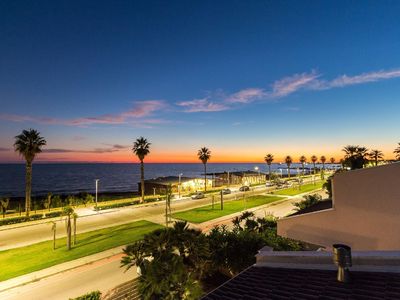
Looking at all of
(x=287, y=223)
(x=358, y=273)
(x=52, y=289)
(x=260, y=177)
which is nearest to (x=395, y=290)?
(x=358, y=273)

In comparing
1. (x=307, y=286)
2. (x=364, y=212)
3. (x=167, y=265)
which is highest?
(x=364, y=212)

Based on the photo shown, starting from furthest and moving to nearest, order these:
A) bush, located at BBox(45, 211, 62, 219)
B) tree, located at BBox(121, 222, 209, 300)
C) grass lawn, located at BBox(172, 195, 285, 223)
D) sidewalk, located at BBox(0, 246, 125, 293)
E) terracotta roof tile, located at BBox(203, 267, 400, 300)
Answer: bush, located at BBox(45, 211, 62, 219), grass lawn, located at BBox(172, 195, 285, 223), sidewalk, located at BBox(0, 246, 125, 293), tree, located at BBox(121, 222, 209, 300), terracotta roof tile, located at BBox(203, 267, 400, 300)

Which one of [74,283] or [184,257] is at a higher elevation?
[184,257]

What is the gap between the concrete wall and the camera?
9.59 metres

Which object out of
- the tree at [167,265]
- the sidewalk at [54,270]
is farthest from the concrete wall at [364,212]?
the sidewalk at [54,270]

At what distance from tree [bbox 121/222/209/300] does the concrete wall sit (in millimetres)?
6084

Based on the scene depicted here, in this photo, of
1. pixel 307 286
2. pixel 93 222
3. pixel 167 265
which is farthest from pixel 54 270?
pixel 307 286

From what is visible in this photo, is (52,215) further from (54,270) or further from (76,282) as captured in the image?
(76,282)

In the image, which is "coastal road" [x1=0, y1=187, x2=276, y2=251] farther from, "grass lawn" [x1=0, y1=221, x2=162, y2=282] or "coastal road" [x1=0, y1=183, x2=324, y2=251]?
"grass lawn" [x1=0, y1=221, x2=162, y2=282]

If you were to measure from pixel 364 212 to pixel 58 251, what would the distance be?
84.8 ft

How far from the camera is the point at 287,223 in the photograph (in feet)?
50.9

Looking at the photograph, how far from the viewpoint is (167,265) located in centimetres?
1084

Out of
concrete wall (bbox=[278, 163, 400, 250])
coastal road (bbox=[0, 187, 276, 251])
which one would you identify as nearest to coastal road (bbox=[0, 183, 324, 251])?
coastal road (bbox=[0, 187, 276, 251])

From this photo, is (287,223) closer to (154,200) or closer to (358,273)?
(358,273)
